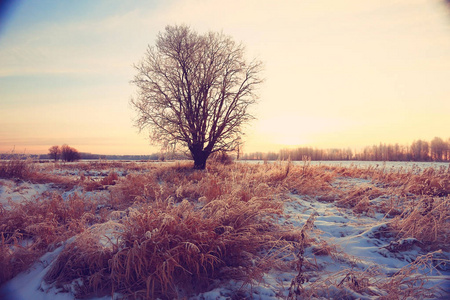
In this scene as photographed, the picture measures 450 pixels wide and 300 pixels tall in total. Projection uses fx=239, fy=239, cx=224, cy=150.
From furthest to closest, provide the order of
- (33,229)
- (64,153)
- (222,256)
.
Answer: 1. (64,153)
2. (33,229)
3. (222,256)

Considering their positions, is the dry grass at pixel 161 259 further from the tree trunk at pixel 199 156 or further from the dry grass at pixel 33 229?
the tree trunk at pixel 199 156

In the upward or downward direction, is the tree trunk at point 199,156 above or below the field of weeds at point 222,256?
above

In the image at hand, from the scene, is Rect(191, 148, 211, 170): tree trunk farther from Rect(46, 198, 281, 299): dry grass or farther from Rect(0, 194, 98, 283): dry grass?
Rect(46, 198, 281, 299): dry grass

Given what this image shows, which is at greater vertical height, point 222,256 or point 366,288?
point 222,256

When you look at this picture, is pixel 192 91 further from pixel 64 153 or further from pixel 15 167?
pixel 64 153

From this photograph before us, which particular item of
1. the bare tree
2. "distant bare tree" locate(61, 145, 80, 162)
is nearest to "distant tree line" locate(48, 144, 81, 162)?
"distant bare tree" locate(61, 145, 80, 162)

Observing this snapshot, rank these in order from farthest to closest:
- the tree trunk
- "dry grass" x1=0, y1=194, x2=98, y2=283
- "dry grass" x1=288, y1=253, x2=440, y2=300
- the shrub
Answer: the tree trunk → the shrub → "dry grass" x1=0, y1=194, x2=98, y2=283 → "dry grass" x1=288, y1=253, x2=440, y2=300

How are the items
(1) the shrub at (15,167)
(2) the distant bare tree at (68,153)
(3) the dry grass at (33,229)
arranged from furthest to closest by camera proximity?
1. (2) the distant bare tree at (68,153)
2. (1) the shrub at (15,167)
3. (3) the dry grass at (33,229)

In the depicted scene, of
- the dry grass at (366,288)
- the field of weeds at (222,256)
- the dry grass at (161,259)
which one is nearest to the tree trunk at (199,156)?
the field of weeds at (222,256)

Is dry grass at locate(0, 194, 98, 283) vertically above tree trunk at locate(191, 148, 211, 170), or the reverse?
tree trunk at locate(191, 148, 211, 170)

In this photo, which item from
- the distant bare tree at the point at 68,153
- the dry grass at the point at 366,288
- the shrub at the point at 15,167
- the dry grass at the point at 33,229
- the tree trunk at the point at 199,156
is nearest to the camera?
the dry grass at the point at 366,288

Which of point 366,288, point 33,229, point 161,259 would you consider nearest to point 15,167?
point 33,229

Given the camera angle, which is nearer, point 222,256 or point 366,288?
point 366,288

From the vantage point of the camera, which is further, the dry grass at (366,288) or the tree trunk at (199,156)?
the tree trunk at (199,156)
